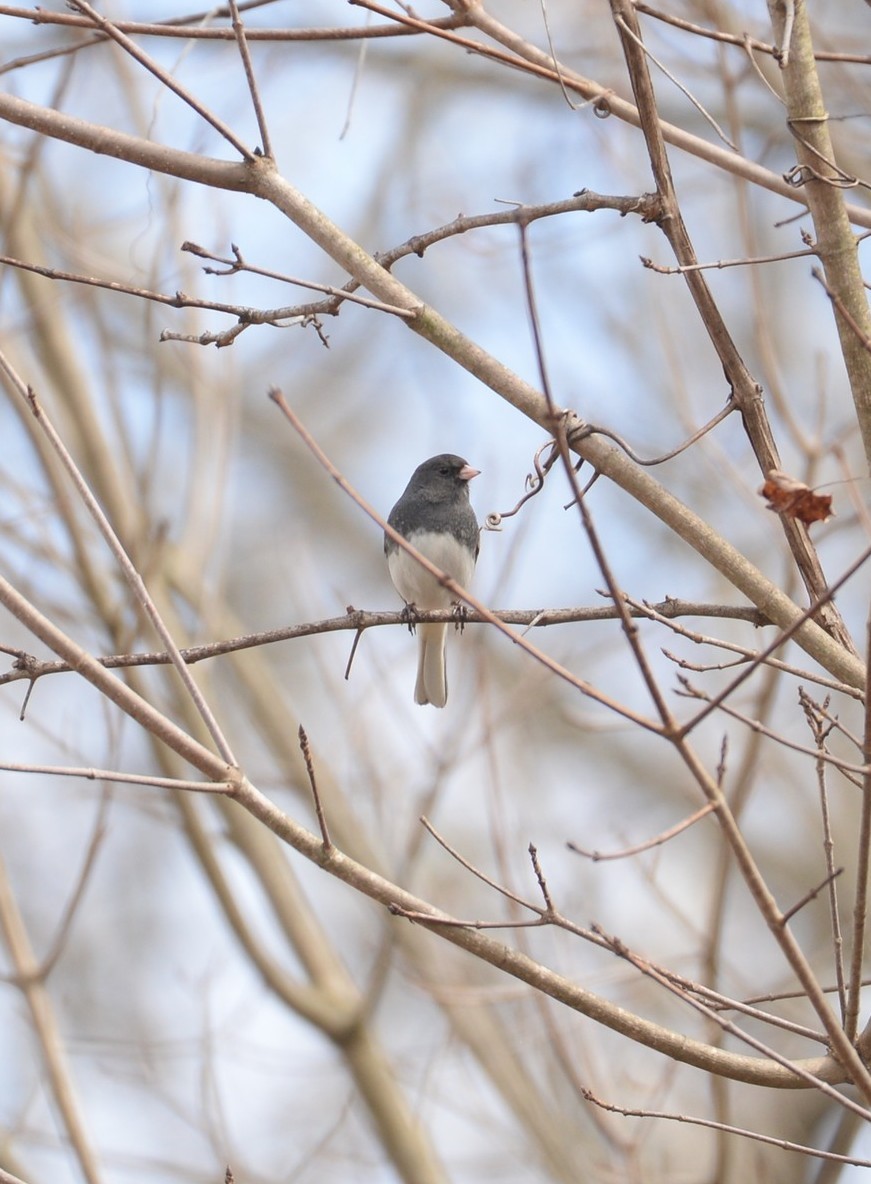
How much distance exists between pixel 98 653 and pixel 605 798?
4.02m

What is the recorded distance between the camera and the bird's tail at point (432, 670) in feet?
11.8

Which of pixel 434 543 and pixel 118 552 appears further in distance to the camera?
pixel 434 543

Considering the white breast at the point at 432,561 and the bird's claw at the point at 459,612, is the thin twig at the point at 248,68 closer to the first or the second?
the bird's claw at the point at 459,612

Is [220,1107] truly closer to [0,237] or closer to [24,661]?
[24,661]

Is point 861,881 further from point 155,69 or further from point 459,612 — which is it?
point 459,612

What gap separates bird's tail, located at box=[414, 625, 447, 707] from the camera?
3.60m

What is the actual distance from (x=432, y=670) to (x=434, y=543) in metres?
0.43

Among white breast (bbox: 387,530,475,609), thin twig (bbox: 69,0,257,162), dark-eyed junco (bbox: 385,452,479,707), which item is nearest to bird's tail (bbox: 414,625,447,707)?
dark-eyed junco (bbox: 385,452,479,707)

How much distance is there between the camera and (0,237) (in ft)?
12.3

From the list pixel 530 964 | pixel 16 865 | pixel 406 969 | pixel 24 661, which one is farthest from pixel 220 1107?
pixel 16 865

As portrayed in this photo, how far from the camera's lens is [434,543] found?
337 centimetres

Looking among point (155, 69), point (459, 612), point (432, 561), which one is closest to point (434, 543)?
point (432, 561)

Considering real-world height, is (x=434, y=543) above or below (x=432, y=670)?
above

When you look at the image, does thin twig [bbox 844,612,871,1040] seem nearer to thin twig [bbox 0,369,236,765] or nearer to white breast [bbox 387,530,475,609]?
thin twig [bbox 0,369,236,765]
